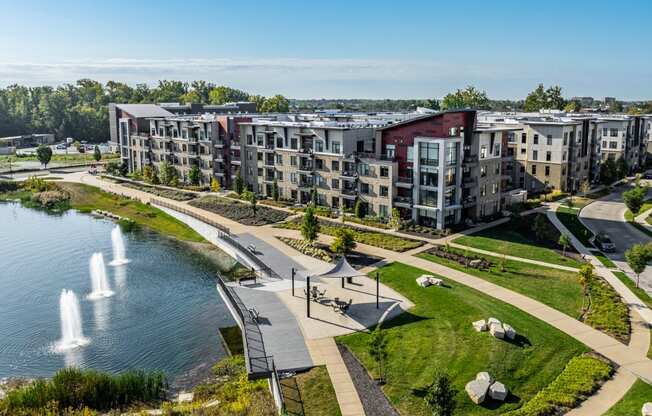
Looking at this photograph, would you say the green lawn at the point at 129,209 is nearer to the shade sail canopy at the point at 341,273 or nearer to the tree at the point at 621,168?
the shade sail canopy at the point at 341,273

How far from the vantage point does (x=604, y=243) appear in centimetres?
5891

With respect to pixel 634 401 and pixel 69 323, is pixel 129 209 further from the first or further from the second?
pixel 634 401

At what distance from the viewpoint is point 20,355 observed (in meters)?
40.2

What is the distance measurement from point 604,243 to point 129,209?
63732 mm

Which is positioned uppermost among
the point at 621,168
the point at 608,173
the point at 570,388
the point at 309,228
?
the point at 621,168

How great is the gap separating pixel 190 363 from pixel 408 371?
14.8 m

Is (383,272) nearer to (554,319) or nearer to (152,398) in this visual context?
(554,319)

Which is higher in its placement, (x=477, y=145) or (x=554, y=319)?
(x=477, y=145)

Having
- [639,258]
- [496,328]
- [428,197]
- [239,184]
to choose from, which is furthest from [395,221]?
[239,184]

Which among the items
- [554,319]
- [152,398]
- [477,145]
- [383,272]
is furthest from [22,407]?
[477,145]

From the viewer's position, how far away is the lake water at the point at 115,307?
1551 inches

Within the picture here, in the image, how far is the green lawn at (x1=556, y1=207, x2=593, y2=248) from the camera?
63.0 metres

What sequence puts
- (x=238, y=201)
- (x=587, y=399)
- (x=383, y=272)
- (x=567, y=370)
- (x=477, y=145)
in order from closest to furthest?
→ (x=587, y=399) < (x=567, y=370) < (x=383, y=272) < (x=477, y=145) < (x=238, y=201)

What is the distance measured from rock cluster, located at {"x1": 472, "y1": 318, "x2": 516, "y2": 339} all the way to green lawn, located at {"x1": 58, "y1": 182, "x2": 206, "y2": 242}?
1602 inches
